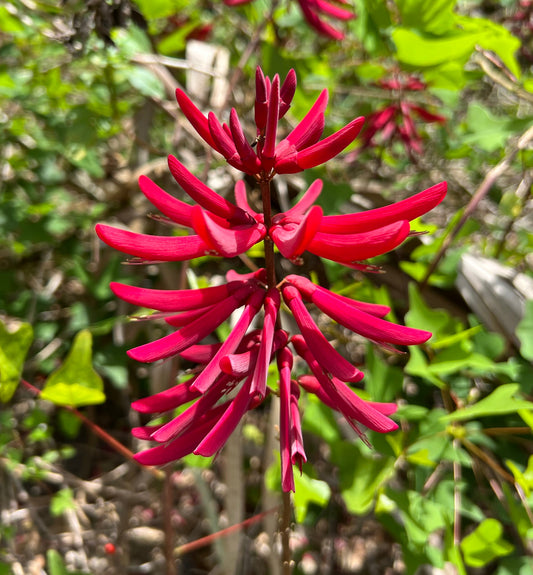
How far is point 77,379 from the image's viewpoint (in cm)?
90

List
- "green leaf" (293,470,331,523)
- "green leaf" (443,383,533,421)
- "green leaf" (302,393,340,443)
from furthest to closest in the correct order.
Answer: "green leaf" (302,393,340,443) → "green leaf" (293,470,331,523) → "green leaf" (443,383,533,421)

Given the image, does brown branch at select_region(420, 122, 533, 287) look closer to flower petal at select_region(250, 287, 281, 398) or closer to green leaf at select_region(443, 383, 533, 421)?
green leaf at select_region(443, 383, 533, 421)

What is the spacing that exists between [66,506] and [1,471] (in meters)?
0.31

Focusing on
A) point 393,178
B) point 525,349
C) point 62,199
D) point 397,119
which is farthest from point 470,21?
point 62,199

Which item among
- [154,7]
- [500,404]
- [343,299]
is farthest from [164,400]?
[154,7]

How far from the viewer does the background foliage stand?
95 cm

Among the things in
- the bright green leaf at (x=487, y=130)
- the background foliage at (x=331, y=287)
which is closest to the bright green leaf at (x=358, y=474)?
the background foliage at (x=331, y=287)

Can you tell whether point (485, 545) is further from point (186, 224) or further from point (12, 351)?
point (12, 351)

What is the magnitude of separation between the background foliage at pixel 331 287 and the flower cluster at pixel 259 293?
0.26 m

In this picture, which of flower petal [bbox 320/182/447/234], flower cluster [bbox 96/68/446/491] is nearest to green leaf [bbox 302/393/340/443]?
flower cluster [bbox 96/68/446/491]

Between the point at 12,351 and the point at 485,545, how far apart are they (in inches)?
37.2

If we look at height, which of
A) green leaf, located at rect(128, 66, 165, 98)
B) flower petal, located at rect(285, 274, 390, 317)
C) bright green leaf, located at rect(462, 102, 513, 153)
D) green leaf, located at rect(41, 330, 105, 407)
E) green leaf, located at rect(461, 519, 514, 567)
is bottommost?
green leaf, located at rect(461, 519, 514, 567)

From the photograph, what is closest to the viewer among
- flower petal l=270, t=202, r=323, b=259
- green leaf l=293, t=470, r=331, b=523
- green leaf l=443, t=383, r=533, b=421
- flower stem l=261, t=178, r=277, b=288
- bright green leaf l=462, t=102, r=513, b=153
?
flower petal l=270, t=202, r=323, b=259

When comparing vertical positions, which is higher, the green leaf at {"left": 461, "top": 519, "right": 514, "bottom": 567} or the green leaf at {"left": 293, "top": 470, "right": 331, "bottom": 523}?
the green leaf at {"left": 293, "top": 470, "right": 331, "bottom": 523}
